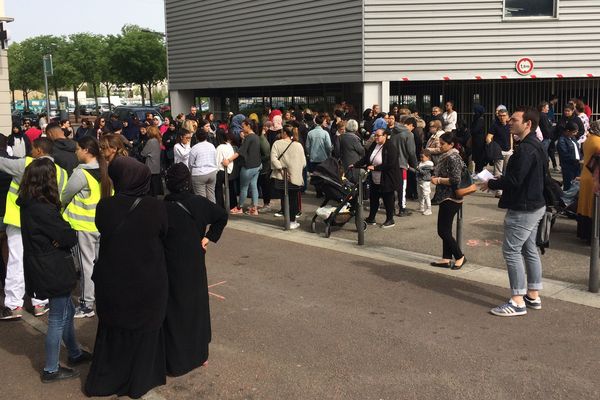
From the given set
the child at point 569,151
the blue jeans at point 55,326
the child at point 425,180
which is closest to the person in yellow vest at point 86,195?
the blue jeans at point 55,326

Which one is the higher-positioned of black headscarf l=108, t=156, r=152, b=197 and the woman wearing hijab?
black headscarf l=108, t=156, r=152, b=197

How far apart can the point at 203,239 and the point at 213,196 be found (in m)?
5.93

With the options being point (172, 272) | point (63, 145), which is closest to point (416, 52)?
point (63, 145)

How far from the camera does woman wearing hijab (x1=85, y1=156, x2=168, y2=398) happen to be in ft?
14.4

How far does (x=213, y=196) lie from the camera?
35.7ft

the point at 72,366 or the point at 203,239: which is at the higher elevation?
the point at 203,239

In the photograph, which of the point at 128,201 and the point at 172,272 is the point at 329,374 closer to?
the point at 172,272

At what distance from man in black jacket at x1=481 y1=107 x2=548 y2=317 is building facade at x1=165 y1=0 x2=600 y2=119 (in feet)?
42.1

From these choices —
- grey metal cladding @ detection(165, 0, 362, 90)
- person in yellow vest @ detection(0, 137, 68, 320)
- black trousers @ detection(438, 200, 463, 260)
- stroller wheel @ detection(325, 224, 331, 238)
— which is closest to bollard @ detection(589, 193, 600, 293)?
black trousers @ detection(438, 200, 463, 260)

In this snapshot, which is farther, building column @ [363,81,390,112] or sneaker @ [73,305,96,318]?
building column @ [363,81,390,112]

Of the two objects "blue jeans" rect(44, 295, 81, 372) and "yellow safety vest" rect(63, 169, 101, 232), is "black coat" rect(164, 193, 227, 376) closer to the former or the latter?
"blue jeans" rect(44, 295, 81, 372)

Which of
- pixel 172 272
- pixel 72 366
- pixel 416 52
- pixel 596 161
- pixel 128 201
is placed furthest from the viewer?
pixel 416 52

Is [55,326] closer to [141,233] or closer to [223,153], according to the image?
[141,233]

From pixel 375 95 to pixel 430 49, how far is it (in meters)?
2.04
